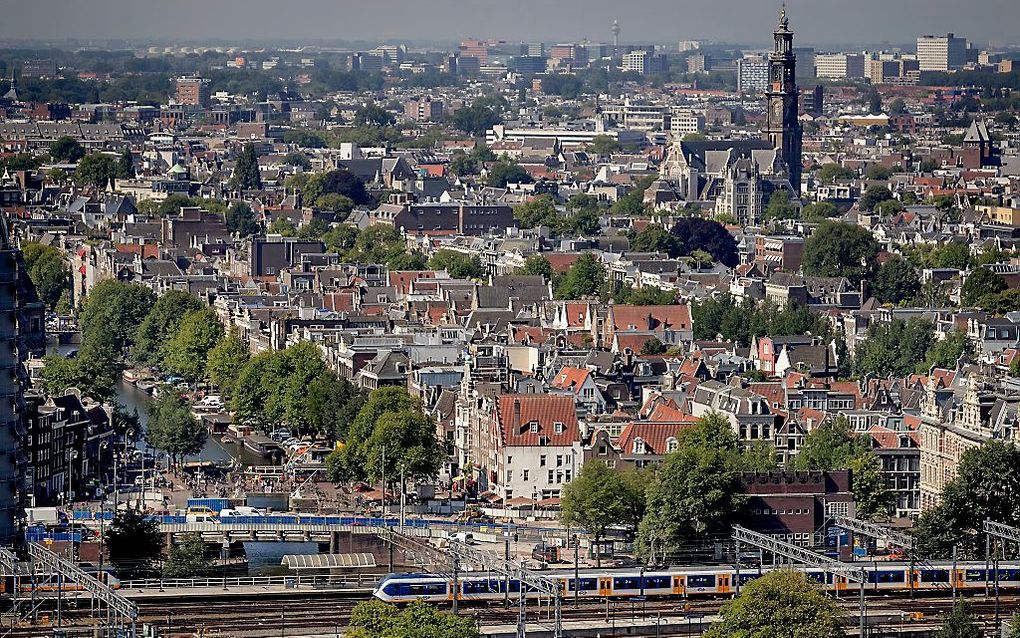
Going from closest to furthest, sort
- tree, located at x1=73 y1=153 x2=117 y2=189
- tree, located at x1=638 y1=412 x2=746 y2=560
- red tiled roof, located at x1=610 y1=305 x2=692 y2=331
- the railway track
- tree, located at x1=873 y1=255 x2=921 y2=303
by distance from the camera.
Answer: the railway track, tree, located at x1=638 y1=412 x2=746 y2=560, red tiled roof, located at x1=610 y1=305 x2=692 y2=331, tree, located at x1=873 y1=255 x2=921 y2=303, tree, located at x1=73 y1=153 x2=117 y2=189

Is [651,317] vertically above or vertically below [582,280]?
above

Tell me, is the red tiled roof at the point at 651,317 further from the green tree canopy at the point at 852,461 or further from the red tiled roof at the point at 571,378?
the green tree canopy at the point at 852,461

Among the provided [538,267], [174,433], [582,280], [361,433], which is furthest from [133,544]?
[538,267]

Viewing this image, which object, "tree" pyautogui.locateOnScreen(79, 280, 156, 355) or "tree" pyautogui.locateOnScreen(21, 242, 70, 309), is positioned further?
"tree" pyautogui.locateOnScreen(21, 242, 70, 309)

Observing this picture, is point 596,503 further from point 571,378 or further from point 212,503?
point 571,378

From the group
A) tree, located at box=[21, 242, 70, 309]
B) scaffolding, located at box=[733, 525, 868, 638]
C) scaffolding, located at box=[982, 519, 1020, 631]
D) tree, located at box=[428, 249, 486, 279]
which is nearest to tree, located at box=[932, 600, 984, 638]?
scaffolding, located at box=[733, 525, 868, 638]

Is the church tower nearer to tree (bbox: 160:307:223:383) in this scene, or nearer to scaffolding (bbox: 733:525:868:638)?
tree (bbox: 160:307:223:383)

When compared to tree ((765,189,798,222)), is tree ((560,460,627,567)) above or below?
above
